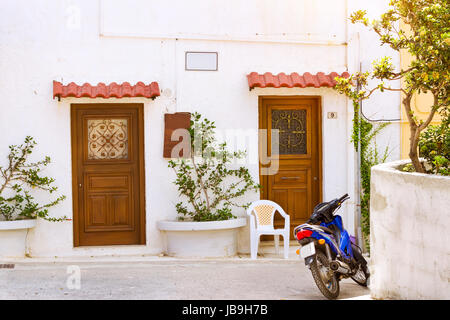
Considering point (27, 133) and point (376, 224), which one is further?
point (27, 133)

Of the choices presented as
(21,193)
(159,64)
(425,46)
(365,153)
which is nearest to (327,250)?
(425,46)

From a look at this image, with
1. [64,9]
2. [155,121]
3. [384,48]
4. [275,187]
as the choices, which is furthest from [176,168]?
[384,48]

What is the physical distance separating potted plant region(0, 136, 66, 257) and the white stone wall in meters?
5.08

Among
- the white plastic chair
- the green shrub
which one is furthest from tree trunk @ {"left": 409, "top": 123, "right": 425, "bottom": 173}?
the white plastic chair

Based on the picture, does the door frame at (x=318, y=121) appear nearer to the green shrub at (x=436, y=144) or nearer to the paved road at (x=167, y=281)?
the paved road at (x=167, y=281)

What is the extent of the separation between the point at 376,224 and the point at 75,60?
5340mm

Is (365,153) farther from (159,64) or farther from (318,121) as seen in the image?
(159,64)

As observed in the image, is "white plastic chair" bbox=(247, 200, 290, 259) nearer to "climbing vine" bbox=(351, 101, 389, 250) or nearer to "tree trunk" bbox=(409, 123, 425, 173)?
"climbing vine" bbox=(351, 101, 389, 250)

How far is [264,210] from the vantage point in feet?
32.3

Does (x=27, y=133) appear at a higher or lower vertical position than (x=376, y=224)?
higher

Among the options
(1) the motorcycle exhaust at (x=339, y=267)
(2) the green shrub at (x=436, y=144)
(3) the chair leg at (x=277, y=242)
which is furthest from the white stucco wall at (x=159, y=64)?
(1) the motorcycle exhaust at (x=339, y=267)

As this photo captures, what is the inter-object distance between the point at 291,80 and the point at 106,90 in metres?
2.74
